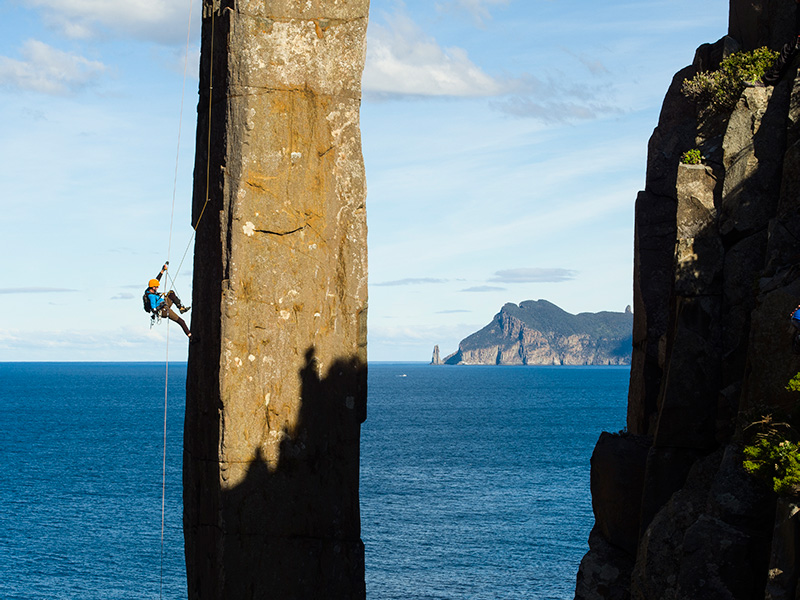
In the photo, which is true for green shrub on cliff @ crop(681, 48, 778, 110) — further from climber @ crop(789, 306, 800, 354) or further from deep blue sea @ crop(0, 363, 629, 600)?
deep blue sea @ crop(0, 363, 629, 600)

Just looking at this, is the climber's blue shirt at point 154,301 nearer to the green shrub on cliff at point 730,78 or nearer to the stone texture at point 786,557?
the stone texture at point 786,557

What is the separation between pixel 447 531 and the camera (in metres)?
56.6

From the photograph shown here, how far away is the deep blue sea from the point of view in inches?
1903

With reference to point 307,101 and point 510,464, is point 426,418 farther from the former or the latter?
point 307,101

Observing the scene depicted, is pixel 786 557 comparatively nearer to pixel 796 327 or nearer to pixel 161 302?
pixel 796 327

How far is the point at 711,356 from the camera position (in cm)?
1494

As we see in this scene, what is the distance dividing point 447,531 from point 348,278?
4292 cm

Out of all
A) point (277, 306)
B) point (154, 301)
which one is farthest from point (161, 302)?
point (277, 306)

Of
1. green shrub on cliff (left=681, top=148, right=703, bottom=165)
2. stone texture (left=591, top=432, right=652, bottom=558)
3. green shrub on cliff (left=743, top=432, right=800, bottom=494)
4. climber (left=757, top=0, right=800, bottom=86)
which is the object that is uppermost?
climber (left=757, top=0, right=800, bottom=86)

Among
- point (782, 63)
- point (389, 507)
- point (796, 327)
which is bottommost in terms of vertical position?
point (389, 507)

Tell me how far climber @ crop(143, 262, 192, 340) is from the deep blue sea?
19.0m

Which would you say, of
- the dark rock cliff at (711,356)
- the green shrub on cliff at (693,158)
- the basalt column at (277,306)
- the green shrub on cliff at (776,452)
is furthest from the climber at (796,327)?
the basalt column at (277,306)

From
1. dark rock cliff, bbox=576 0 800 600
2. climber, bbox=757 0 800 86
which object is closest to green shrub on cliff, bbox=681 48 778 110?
climber, bbox=757 0 800 86

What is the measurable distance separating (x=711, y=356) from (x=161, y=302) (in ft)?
30.1
